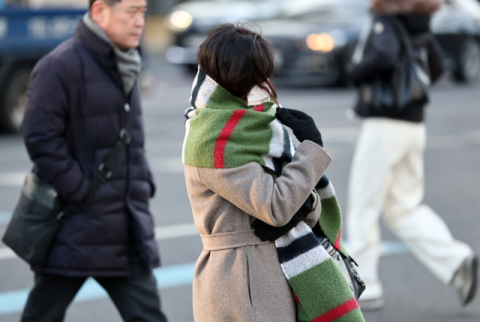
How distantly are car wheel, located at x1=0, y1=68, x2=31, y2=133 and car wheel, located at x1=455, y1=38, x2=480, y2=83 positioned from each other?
31.4 ft

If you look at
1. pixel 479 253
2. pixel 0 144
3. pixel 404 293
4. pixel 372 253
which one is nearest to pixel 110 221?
pixel 372 253

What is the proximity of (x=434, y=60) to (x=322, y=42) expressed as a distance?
9.62 metres

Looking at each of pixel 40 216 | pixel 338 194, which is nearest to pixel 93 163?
pixel 40 216

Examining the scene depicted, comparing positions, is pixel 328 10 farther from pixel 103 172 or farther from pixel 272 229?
pixel 272 229

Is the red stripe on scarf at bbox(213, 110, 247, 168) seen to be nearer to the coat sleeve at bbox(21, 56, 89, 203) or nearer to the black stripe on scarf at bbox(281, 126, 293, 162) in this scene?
the black stripe on scarf at bbox(281, 126, 293, 162)

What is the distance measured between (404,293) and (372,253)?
0.55 metres

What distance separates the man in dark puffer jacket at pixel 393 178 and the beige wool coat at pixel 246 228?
2.04 m

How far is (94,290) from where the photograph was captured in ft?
15.2

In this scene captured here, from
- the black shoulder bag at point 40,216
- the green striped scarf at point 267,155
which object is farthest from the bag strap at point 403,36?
the green striped scarf at point 267,155

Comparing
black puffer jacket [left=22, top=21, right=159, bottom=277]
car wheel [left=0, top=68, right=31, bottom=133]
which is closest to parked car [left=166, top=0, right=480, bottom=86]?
car wheel [left=0, top=68, right=31, bottom=133]

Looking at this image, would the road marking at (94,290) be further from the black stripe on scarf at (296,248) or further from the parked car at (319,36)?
the parked car at (319,36)

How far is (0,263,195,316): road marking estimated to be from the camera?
437cm

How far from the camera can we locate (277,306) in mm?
2234

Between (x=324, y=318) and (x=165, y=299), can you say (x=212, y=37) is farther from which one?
(x=165, y=299)
